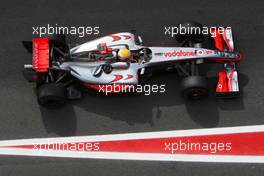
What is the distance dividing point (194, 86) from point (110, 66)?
5.76 ft

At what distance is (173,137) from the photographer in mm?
8938

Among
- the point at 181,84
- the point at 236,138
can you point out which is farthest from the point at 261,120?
the point at 181,84

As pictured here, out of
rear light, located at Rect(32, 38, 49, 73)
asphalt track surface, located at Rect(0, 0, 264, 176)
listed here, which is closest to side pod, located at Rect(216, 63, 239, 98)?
asphalt track surface, located at Rect(0, 0, 264, 176)

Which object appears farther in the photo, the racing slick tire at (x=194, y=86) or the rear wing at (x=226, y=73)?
the rear wing at (x=226, y=73)

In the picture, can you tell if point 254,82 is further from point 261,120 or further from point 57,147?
point 57,147

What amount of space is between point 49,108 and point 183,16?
3.73 metres

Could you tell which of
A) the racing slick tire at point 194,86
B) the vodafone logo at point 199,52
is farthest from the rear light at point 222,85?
the vodafone logo at point 199,52

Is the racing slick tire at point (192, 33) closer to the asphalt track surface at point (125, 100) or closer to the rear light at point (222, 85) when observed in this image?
the asphalt track surface at point (125, 100)

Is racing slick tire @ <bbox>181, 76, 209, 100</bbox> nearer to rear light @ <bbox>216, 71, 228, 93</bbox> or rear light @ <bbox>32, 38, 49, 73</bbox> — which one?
rear light @ <bbox>216, 71, 228, 93</bbox>

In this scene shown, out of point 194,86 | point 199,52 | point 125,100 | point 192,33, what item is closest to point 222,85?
point 194,86

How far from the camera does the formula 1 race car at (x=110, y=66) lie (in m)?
8.71

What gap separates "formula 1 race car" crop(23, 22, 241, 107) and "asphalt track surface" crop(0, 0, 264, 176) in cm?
38

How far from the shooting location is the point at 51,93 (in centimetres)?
859

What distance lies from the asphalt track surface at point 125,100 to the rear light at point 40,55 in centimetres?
91
